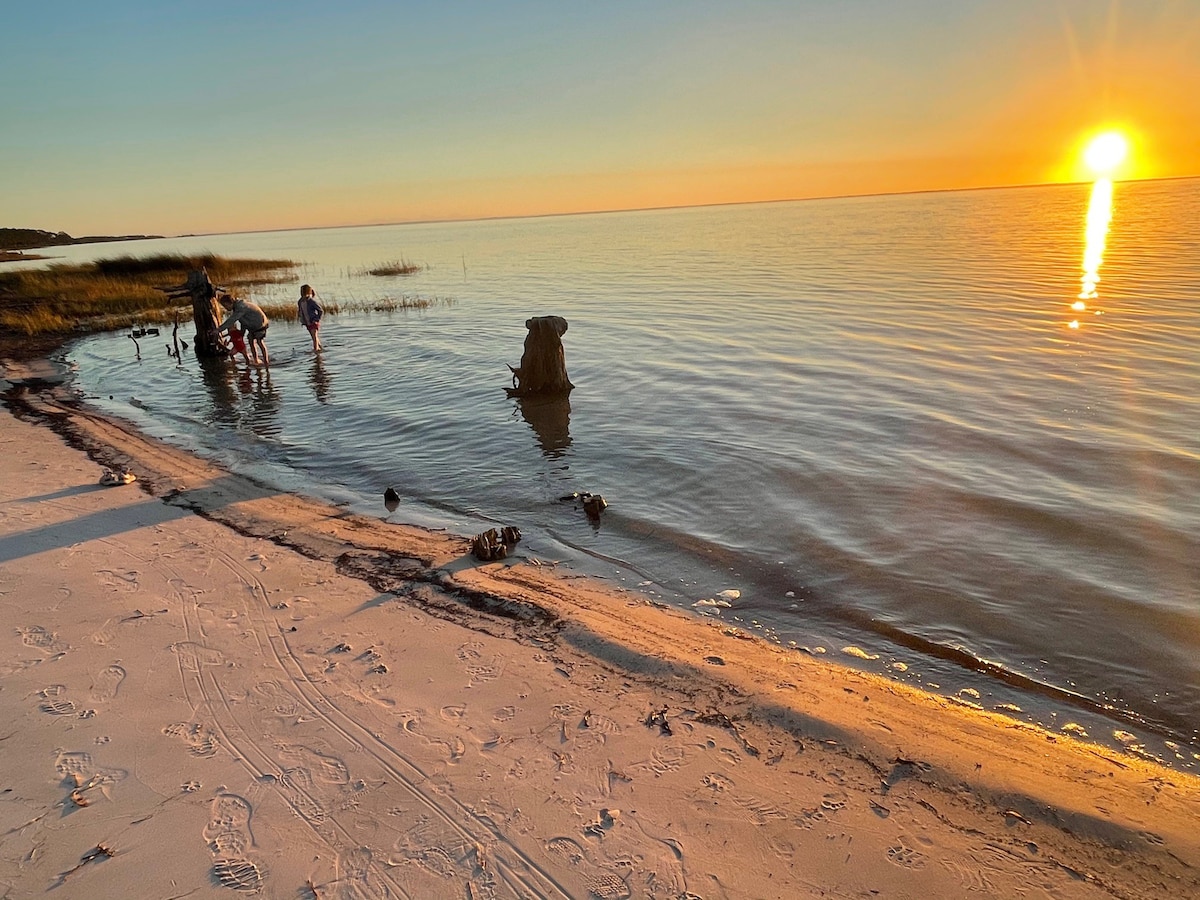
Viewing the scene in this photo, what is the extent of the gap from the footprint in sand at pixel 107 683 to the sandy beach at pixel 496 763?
2 cm

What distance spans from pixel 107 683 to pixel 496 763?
3031 mm

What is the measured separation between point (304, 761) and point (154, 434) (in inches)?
453

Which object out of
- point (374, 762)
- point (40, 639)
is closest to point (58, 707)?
point (40, 639)

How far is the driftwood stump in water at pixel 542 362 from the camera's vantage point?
15.2 meters

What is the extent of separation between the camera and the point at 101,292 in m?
33.2

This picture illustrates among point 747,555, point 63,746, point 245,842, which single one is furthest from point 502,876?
point 747,555

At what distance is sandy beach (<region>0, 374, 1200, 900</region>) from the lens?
353cm

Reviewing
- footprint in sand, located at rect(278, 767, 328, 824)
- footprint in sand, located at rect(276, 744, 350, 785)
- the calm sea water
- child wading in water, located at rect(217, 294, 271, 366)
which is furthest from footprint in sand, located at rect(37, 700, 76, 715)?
child wading in water, located at rect(217, 294, 271, 366)

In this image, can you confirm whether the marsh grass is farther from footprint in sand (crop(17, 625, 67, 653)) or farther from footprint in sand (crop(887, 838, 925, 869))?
footprint in sand (crop(887, 838, 925, 869))

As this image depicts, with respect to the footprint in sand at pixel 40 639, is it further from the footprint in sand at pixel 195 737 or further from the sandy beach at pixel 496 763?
the footprint in sand at pixel 195 737

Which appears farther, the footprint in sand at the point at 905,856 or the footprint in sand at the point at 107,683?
the footprint in sand at the point at 107,683

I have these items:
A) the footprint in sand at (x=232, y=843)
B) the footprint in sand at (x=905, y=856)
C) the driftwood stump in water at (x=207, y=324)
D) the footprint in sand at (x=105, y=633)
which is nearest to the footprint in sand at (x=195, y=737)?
the footprint in sand at (x=232, y=843)

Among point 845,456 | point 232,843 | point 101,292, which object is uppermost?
point 101,292

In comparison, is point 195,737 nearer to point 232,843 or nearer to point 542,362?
point 232,843
